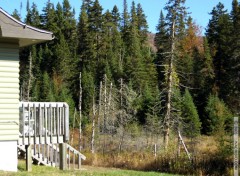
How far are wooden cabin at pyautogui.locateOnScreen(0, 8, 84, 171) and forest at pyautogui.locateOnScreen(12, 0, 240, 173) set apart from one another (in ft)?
58.5

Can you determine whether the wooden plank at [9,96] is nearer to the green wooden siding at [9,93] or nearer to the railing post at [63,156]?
the green wooden siding at [9,93]

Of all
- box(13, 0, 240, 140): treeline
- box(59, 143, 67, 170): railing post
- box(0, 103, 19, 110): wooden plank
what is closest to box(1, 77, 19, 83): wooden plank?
box(0, 103, 19, 110): wooden plank

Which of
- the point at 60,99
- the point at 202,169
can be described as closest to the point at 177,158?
the point at 202,169

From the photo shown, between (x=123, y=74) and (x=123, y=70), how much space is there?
85 cm

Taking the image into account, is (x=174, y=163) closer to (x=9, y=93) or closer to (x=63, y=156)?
(x=63, y=156)

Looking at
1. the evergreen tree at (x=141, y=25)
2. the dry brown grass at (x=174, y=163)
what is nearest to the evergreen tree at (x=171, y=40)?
the dry brown grass at (x=174, y=163)

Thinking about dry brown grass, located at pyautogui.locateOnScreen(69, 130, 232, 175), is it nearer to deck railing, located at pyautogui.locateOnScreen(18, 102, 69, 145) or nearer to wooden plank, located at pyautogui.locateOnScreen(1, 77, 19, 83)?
deck railing, located at pyautogui.locateOnScreen(18, 102, 69, 145)

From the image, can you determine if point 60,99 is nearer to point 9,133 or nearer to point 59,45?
point 59,45

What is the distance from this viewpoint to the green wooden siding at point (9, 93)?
38.2 ft

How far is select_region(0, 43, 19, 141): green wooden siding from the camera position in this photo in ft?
38.2

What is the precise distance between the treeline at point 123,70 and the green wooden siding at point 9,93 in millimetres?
25515

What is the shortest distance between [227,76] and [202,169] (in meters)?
38.1

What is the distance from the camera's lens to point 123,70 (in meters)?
54.6

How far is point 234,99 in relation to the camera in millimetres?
46438
